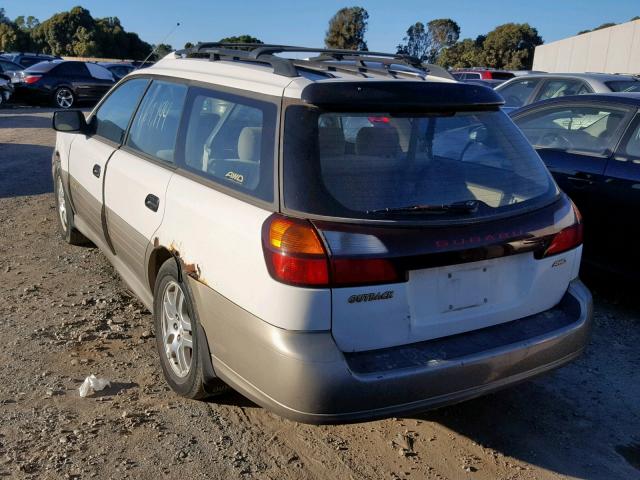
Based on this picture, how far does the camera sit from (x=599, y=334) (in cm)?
464

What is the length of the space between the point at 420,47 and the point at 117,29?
112 ft

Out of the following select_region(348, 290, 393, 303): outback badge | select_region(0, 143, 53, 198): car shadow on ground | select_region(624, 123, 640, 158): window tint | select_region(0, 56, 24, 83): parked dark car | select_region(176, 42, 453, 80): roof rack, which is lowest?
select_region(0, 143, 53, 198): car shadow on ground

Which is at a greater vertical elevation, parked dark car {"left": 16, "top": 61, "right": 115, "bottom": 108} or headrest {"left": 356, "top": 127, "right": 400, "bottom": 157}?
headrest {"left": 356, "top": 127, "right": 400, "bottom": 157}

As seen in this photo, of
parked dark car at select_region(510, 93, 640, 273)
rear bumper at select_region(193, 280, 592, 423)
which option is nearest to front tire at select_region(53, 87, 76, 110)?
parked dark car at select_region(510, 93, 640, 273)

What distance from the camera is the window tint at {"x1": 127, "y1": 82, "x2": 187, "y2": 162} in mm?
3738

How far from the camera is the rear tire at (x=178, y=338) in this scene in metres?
3.22

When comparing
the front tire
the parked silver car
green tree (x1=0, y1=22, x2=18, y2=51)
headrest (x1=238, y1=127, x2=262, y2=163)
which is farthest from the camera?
green tree (x1=0, y1=22, x2=18, y2=51)

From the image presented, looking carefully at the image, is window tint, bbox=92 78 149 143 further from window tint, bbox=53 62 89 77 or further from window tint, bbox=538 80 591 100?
window tint, bbox=53 62 89 77

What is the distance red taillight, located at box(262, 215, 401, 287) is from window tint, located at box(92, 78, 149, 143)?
224 centimetres

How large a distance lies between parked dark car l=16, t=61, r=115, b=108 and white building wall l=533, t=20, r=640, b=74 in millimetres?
22462

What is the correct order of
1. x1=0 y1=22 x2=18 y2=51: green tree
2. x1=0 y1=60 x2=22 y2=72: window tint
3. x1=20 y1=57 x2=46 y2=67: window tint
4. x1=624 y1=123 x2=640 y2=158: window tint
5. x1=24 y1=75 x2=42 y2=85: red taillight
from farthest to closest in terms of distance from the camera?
x1=0 y1=22 x2=18 y2=51: green tree → x1=20 y1=57 x2=46 y2=67: window tint → x1=0 y1=60 x2=22 y2=72: window tint → x1=24 y1=75 x2=42 y2=85: red taillight → x1=624 y1=123 x2=640 y2=158: window tint

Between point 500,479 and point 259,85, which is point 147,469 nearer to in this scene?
point 500,479

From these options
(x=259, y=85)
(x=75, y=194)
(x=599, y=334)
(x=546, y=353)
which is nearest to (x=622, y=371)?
(x=599, y=334)

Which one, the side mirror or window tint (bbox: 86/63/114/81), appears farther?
window tint (bbox: 86/63/114/81)
